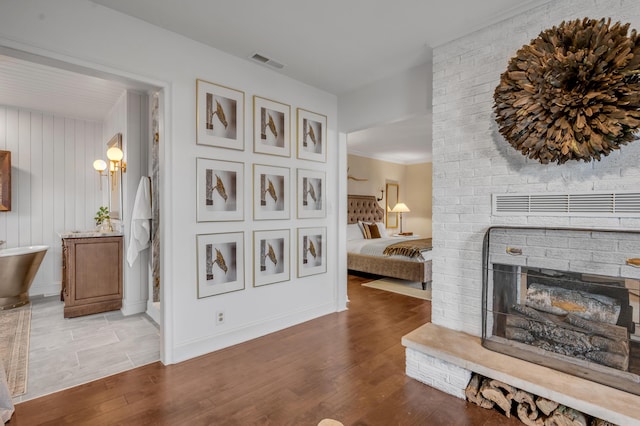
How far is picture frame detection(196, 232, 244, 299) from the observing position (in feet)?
9.03

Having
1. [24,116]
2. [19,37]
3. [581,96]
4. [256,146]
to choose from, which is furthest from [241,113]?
[24,116]

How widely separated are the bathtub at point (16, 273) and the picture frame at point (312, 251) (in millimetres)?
3334

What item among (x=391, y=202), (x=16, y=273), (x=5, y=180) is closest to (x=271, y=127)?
(x=16, y=273)

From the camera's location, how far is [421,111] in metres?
3.08

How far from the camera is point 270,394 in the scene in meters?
2.15

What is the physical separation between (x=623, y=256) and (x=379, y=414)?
1.68m

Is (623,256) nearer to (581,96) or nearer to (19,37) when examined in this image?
(581,96)

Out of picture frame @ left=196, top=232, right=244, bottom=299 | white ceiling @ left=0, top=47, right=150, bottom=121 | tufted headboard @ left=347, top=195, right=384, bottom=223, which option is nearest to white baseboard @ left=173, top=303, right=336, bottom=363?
picture frame @ left=196, top=232, right=244, bottom=299

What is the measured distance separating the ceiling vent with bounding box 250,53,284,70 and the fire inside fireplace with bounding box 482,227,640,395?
2415mm

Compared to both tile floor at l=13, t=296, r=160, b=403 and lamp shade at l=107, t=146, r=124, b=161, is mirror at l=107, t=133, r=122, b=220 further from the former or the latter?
tile floor at l=13, t=296, r=160, b=403

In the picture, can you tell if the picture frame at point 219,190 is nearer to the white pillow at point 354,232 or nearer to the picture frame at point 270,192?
the picture frame at point 270,192

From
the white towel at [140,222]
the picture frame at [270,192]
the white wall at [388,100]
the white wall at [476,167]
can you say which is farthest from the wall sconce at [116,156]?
the white wall at [476,167]

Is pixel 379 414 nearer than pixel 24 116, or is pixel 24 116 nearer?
pixel 379 414

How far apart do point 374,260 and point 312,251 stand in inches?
85.4
